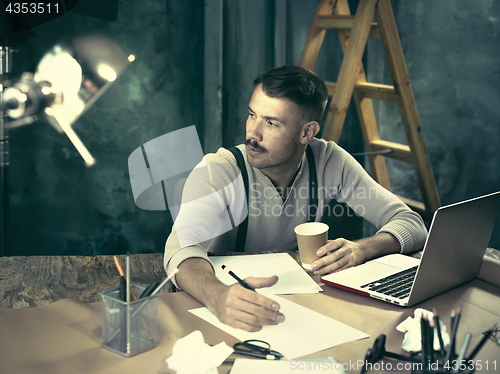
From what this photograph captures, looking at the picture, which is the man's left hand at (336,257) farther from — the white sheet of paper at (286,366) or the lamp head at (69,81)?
the lamp head at (69,81)

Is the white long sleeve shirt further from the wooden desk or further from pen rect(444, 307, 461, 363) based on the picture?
pen rect(444, 307, 461, 363)

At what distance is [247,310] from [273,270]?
32 centimetres

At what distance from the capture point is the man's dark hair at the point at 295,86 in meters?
1.53

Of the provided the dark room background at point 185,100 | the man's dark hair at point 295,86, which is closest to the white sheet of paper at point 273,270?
the man's dark hair at point 295,86

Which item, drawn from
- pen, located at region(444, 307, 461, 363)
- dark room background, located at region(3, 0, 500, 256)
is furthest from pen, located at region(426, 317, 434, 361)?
dark room background, located at region(3, 0, 500, 256)

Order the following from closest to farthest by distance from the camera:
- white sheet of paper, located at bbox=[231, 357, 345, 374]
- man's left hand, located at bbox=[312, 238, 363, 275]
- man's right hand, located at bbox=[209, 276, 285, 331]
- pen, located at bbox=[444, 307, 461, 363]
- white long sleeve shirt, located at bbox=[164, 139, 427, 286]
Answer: pen, located at bbox=[444, 307, 461, 363], white sheet of paper, located at bbox=[231, 357, 345, 374], man's right hand, located at bbox=[209, 276, 285, 331], man's left hand, located at bbox=[312, 238, 363, 275], white long sleeve shirt, located at bbox=[164, 139, 427, 286]

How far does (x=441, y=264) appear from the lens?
0.97m

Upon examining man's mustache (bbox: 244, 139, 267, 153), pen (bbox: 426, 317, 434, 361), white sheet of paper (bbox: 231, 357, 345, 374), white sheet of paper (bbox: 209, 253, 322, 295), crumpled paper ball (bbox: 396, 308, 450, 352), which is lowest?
white sheet of paper (bbox: 209, 253, 322, 295)

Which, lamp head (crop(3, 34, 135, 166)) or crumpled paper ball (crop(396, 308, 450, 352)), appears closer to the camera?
crumpled paper ball (crop(396, 308, 450, 352))

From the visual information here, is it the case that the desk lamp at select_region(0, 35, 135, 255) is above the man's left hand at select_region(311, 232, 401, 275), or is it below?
above

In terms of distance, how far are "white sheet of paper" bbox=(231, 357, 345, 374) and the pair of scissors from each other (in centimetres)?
2

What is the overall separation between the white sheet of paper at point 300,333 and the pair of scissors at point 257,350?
0.06ft

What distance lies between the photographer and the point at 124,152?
2.66 metres

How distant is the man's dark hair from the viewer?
5.02 feet
